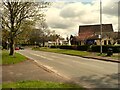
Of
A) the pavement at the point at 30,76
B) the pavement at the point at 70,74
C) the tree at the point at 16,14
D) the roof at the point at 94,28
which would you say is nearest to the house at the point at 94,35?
the roof at the point at 94,28

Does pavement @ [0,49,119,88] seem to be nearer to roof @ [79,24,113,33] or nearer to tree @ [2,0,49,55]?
tree @ [2,0,49,55]

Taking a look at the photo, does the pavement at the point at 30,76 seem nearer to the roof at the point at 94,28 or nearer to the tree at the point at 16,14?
the tree at the point at 16,14

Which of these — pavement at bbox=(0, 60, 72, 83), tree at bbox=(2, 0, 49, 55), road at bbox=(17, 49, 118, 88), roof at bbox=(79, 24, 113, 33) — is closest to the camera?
road at bbox=(17, 49, 118, 88)

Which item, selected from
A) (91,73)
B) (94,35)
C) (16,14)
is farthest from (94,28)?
(91,73)

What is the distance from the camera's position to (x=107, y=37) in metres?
89.2

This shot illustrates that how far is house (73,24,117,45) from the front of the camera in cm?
8666

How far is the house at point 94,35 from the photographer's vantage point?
8666 centimetres

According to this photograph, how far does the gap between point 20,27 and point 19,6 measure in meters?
2.73

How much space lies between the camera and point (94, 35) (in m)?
90.4

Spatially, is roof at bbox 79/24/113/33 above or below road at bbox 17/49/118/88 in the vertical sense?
above

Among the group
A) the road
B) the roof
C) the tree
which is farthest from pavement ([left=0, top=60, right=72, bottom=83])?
the roof

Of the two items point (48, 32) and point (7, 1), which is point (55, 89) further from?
point (48, 32)

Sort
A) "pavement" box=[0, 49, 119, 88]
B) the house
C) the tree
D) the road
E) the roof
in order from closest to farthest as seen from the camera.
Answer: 1. the road
2. "pavement" box=[0, 49, 119, 88]
3. the tree
4. the house
5. the roof

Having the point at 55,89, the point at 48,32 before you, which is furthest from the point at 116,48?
the point at 48,32
